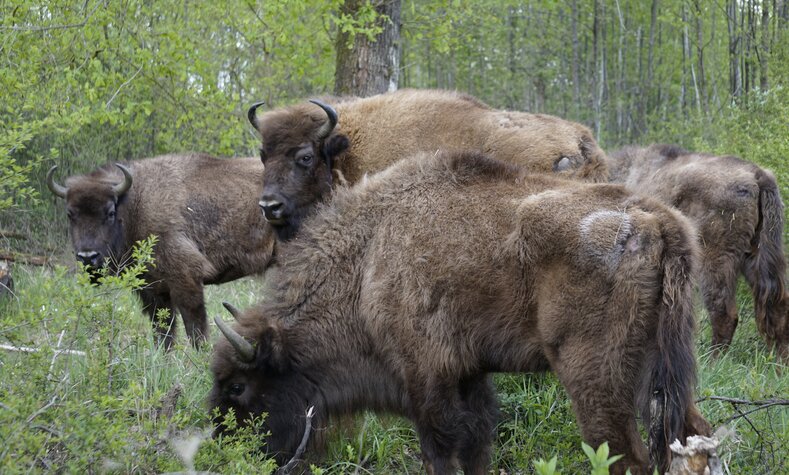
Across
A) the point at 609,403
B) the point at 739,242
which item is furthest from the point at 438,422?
the point at 739,242

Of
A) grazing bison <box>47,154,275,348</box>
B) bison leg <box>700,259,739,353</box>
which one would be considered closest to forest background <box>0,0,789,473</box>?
Result: bison leg <box>700,259,739,353</box>

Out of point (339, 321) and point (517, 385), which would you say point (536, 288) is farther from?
point (517, 385)

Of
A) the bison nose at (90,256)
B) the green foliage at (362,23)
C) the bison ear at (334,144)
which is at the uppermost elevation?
the green foliage at (362,23)

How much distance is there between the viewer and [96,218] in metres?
8.70

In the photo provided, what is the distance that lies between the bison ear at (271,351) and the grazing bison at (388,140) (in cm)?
190

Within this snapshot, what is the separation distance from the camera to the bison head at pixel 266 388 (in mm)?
5355

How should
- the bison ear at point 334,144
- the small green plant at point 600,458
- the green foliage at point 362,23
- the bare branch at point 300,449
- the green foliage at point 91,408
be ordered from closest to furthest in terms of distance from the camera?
the small green plant at point 600,458 → the green foliage at point 91,408 → the bare branch at point 300,449 → the bison ear at point 334,144 → the green foliage at point 362,23

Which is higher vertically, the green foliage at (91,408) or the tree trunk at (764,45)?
the tree trunk at (764,45)

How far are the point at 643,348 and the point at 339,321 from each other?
195 centimetres

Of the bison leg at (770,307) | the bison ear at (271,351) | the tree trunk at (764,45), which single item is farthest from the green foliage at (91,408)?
the tree trunk at (764,45)

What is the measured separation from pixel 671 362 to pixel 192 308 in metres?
5.64

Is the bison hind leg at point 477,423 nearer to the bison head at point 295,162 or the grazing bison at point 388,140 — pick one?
the grazing bison at point 388,140

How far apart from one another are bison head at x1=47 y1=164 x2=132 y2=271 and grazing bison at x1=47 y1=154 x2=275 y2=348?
10 mm

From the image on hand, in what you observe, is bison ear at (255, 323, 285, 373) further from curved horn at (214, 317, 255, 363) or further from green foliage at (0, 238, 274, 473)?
green foliage at (0, 238, 274, 473)
